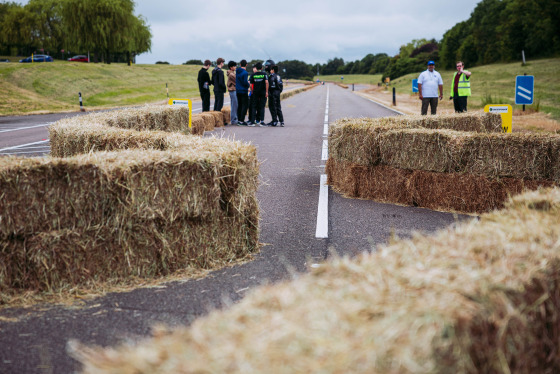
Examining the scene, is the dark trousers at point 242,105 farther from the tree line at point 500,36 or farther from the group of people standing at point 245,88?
the tree line at point 500,36

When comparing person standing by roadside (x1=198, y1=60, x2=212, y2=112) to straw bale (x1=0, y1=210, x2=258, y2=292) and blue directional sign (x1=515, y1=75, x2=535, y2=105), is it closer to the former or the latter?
blue directional sign (x1=515, y1=75, x2=535, y2=105)

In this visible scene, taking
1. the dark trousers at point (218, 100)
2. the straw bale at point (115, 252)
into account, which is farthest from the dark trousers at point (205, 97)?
the straw bale at point (115, 252)

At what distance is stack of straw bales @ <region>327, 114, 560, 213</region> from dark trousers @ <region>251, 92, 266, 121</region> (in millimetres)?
11312

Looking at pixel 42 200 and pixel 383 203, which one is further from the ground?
pixel 42 200

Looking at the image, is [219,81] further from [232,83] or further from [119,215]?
[119,215]

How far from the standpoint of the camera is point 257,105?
19828mm

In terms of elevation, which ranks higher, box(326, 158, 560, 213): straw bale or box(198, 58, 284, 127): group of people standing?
box(198, 58, 284, 127): group of people standing

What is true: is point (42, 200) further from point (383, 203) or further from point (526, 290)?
point (383, 203)

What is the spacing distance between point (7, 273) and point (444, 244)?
3412 millimetres

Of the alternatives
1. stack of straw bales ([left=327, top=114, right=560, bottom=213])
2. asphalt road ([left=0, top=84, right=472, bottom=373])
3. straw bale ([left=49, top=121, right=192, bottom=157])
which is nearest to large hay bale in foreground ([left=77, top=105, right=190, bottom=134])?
straw bale ([left=49, top=121, right=192, bottom=157])

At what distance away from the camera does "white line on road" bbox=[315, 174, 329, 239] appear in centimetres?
599

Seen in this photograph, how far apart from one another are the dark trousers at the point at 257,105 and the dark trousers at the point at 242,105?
0.90 ft

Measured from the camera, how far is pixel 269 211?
7.12 metres

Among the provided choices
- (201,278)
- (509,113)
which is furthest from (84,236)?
(509,113)
